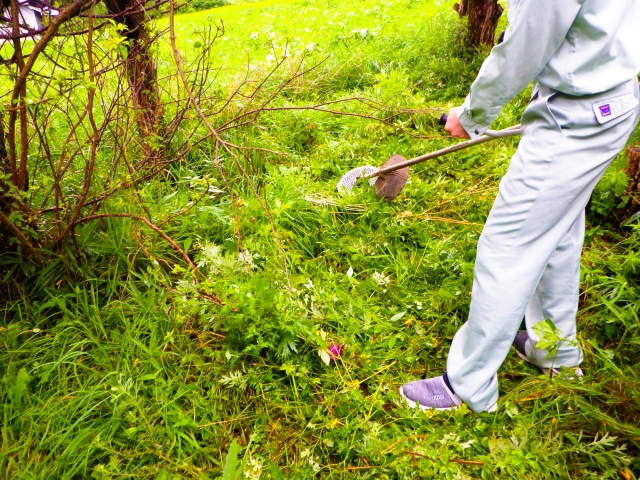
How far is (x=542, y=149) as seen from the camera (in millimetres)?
1537

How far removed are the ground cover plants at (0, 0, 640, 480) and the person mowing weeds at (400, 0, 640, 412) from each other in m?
0.24

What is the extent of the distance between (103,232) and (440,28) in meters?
4.97

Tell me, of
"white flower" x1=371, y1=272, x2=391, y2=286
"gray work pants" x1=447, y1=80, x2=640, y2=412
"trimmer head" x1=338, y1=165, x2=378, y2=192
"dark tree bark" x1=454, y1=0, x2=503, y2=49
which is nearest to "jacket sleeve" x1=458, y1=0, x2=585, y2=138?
"gray work pants" x1=447, y1=80, x2=640, y2=412

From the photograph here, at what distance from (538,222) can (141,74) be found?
2865 millimetres

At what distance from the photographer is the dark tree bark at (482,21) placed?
4914 mm

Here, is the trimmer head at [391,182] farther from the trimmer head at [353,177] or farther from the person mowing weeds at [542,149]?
the person mowing weeds at [542,149]

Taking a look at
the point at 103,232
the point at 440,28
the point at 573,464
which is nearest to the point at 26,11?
the point at 103,232

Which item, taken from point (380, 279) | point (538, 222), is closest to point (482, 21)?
point (380, 279)

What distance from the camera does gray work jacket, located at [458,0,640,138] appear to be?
1.33 m

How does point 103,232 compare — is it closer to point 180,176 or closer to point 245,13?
point 180,176

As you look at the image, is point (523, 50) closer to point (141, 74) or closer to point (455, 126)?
point (455, 126)

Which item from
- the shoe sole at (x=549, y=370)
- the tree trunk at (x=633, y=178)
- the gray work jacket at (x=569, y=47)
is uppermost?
the gray work jacket at (x=569, y=47)

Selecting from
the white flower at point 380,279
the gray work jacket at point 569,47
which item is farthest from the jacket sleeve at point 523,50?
the white flower at point 380,279

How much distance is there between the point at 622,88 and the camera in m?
1.48
